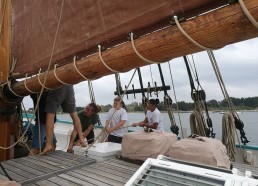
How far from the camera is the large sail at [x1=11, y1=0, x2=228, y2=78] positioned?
Result: 1.34m

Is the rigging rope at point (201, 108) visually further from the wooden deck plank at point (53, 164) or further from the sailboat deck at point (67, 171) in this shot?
the wooden deck plank at point (53, 164)

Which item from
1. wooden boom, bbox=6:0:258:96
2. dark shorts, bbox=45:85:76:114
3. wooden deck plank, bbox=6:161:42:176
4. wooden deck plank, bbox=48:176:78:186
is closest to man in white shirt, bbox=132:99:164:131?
dark shorts, bbox=45:85:76:114

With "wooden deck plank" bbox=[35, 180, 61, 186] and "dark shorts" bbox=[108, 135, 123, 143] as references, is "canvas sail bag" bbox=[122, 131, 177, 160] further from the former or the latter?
"dark shorts" bbox=[108, 135, 123, 143]

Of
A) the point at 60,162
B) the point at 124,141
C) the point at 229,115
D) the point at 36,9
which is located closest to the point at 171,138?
the point at 124,141

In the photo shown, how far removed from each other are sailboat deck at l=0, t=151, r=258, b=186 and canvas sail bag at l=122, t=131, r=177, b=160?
0.38 ft

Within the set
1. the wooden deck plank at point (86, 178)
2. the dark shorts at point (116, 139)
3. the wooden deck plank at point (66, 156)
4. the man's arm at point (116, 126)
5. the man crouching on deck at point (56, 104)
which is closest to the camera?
the wooden deck plank at point (86, 178)

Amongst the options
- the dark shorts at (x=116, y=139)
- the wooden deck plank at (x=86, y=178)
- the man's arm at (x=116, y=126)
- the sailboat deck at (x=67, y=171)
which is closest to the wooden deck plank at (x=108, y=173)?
the sailboat deck at (x=67, y=171)

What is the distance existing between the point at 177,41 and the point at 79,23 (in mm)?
1048

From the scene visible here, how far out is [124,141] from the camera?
273 cm

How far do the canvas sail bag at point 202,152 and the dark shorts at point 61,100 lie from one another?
62.6 inches

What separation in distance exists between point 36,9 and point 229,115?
3043 millimetres

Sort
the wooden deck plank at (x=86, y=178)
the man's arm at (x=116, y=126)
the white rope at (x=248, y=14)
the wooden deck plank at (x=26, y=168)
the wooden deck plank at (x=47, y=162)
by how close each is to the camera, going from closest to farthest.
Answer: the white rope at (x=248, y=14), the wooden deck plank at (x=86, y=178), the wooden deck plank at (x=26, y=168), the wooden deck plank at (x=47, y=162), the man's arm at (x=116, y=126)

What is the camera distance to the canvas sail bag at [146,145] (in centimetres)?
249

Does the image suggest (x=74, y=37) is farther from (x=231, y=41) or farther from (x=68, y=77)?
(x=231, y=41)
